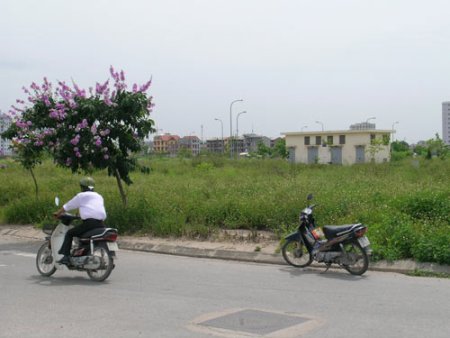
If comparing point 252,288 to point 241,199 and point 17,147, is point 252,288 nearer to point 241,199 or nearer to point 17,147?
point 241,199

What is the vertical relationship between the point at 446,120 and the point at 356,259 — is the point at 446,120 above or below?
above

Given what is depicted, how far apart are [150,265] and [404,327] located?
18.0ft

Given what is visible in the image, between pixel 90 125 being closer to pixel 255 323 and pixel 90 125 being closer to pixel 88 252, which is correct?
pixel 88 252

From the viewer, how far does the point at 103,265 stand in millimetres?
8477

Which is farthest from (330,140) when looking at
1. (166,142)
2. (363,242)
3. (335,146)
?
(363,242)

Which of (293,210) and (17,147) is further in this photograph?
(17,147)

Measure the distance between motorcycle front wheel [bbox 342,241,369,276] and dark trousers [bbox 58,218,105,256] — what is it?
4.09 m

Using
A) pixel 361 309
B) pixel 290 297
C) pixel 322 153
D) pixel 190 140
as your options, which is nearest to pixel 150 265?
pixel 290 297

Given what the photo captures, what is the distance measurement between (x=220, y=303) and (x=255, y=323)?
3.42 ft

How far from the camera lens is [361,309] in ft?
21.9

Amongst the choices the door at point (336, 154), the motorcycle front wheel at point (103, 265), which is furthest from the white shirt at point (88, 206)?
the door at point (336, 154)

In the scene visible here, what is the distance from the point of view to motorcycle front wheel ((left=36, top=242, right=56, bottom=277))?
9.03 meters

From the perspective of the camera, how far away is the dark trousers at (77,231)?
28.6 ft

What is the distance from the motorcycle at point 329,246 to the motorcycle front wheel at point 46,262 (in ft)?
13.3
